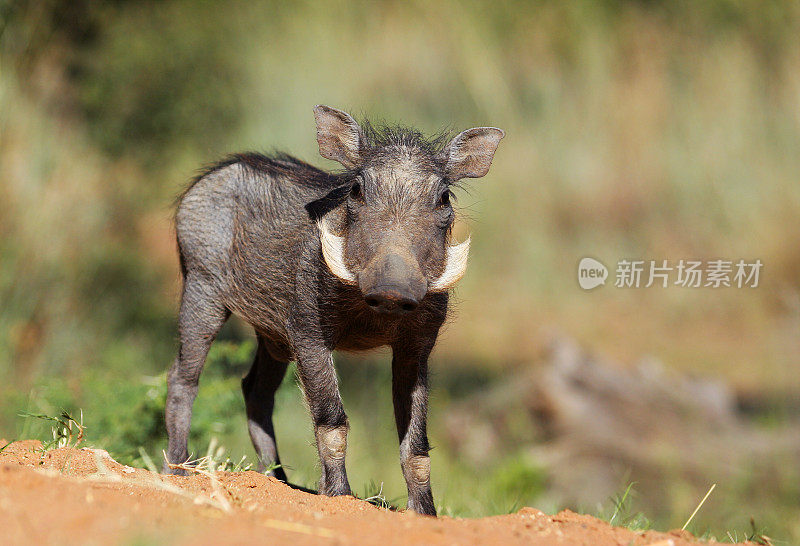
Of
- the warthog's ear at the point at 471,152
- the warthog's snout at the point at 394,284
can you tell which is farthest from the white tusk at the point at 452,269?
the warthog's ear at the point at 471,152

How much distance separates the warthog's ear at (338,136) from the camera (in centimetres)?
409

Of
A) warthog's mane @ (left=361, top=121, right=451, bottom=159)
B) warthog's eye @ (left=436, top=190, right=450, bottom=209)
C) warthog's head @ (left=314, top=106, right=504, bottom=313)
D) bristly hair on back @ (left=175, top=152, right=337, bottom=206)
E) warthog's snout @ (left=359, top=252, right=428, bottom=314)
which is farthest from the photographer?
bristly hair on back @ (left=175, top=152, right=337, bottom=206)

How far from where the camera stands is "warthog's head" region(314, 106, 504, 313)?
3.35 m

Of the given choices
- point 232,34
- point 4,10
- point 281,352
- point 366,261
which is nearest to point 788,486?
point 281,352

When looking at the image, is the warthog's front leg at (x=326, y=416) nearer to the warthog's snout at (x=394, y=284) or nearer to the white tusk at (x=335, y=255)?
the white tusk at (x=335, y=255)

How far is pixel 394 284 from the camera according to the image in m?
3.24

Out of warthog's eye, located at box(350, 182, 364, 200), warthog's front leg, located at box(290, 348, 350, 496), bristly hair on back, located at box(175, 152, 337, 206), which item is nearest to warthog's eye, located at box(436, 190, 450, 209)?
warthog's eye, located at box(350, 182, 364, 200)

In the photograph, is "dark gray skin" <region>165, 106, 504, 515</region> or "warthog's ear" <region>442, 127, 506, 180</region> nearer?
"dark gray skin" <region>165, 106, 504, 515</region>

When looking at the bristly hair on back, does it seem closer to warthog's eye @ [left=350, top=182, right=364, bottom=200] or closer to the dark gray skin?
the dark gray skin

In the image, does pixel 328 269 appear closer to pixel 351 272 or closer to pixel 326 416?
pixel 351 272

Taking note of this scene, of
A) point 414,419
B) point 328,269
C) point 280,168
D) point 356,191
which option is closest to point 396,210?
point 356,191

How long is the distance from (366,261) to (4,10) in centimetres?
555

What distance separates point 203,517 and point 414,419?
4.92 feet

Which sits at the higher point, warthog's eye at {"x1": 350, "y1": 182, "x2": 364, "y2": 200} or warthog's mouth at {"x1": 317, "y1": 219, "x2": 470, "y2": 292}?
warthog's eye at {"x1": 350, "y1": 182, "x2": 364, "y2": 200}
